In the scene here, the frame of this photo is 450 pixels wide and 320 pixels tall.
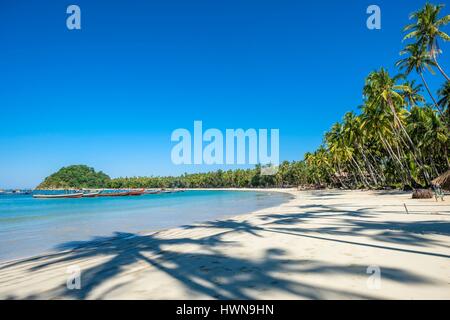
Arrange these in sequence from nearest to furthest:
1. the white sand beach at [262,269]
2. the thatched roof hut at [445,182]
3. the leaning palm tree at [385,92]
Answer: the white sand beach at [262,269], the thatched roof hut at [445,182], the leaning palm tree at [385,92]

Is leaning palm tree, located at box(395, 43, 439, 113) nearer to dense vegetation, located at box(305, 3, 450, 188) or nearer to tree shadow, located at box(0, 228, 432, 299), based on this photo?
dense vegetation, located at box(305, 3, 450, 188)

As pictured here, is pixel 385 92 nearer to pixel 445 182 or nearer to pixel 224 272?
pixel 445 182

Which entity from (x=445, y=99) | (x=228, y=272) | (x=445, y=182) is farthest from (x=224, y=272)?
(x=445, y=99)

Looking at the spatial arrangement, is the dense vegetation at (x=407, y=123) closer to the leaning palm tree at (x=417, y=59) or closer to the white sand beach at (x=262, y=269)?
the leaning palm tree at (x=417, y=59)

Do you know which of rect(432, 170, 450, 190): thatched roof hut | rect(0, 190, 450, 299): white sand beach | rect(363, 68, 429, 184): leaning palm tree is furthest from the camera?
rect(363, 68, 429, 184): leaning palm tree

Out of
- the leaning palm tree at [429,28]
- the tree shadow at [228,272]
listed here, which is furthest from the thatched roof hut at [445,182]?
the tree shadow at [228,272]

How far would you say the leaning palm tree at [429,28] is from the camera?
82.2 ft

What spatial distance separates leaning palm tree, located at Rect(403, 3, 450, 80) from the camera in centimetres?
2506

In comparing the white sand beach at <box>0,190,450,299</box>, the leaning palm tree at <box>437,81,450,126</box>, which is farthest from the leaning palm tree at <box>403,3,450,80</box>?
the white sand beach at <box>0,190,450,299</box>

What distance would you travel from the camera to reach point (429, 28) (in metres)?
25.4

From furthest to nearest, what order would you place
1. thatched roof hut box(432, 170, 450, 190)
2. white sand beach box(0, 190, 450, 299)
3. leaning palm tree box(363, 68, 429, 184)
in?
leaning palm tree box(363, 68, 429, 184)
thatched roof hut box(432, 170, 450, 190)
white sand beach box(0, 190, 450, 299)

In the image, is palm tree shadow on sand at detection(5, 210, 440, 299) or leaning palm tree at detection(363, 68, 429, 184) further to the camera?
leaning palm tree at detection(363, 68, 429, 184)
